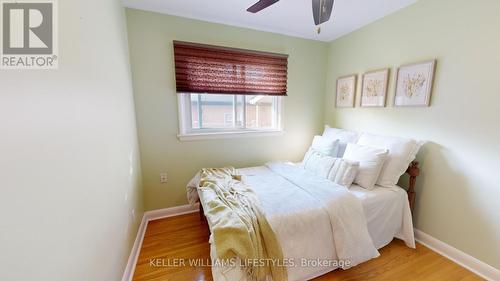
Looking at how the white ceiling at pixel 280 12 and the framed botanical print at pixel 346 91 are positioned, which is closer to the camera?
the white ceiling at pixel 280 12

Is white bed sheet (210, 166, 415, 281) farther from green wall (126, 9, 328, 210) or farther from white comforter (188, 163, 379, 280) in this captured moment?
green wall (126, 9, 328, 210)

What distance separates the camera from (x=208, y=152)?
2555 mm

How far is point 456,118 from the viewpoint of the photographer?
5.58 feet

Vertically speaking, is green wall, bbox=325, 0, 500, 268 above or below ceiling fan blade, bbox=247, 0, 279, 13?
below

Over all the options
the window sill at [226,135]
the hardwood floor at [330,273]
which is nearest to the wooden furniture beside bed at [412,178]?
the hardwood floor at [330,273]

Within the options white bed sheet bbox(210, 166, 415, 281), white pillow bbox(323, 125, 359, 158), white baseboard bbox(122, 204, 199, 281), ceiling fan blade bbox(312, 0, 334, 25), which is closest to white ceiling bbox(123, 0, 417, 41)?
ceiling fan blade bbox(312, 0, 334, 25)

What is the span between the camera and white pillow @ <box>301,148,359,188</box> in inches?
75.0

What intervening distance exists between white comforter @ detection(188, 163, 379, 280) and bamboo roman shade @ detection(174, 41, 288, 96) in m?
1.50

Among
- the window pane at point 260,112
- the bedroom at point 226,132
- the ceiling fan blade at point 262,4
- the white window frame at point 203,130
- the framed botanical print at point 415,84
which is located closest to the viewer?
the bedroom at point 226,132

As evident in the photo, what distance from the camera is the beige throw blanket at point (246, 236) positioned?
118 centimetres

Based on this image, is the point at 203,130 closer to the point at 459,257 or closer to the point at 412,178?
the point at 412,178

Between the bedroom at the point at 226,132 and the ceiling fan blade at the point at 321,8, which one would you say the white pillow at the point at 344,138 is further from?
the ceiling fan blade at the point at 321,8

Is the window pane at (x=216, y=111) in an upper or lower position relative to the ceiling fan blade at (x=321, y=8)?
lower

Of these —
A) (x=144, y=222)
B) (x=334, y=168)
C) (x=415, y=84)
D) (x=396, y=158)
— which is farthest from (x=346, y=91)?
(x=144, y=222)
